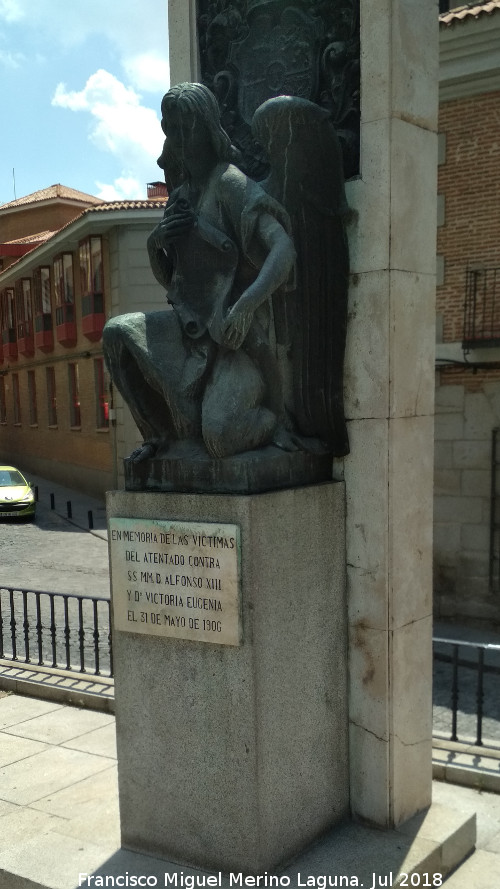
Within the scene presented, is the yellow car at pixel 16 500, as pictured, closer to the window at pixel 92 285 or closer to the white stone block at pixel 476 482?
the window at pixel 92 285

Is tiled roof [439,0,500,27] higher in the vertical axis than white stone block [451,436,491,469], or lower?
higher

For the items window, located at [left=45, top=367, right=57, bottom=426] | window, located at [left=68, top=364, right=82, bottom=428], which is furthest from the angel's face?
window, located at [left=45, top=367, right=57, bottom=426]

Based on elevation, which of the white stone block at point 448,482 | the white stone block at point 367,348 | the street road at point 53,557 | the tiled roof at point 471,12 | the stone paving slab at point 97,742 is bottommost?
the street road at point 53,557

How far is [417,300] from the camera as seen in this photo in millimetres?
4723

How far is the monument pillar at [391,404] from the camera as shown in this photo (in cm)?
450

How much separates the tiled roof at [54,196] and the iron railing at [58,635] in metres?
32.9

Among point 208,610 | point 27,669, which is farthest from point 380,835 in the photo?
point 27,669

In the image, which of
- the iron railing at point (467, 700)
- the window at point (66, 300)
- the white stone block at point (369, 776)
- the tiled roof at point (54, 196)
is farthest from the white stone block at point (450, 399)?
the tiled roof at point (54, 196)

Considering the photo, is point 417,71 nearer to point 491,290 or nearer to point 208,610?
point 208,610

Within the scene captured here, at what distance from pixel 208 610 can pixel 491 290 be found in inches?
383

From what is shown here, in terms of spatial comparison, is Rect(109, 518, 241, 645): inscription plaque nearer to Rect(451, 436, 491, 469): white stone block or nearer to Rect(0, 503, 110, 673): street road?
Rect(0, 503, 110, 673): street road

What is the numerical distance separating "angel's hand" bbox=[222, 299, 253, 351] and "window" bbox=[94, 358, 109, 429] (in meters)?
23.6

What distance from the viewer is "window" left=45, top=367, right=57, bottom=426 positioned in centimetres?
3322

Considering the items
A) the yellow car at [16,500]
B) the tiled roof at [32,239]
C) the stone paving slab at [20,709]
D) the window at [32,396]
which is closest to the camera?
the stone paving slab at [20,709]
